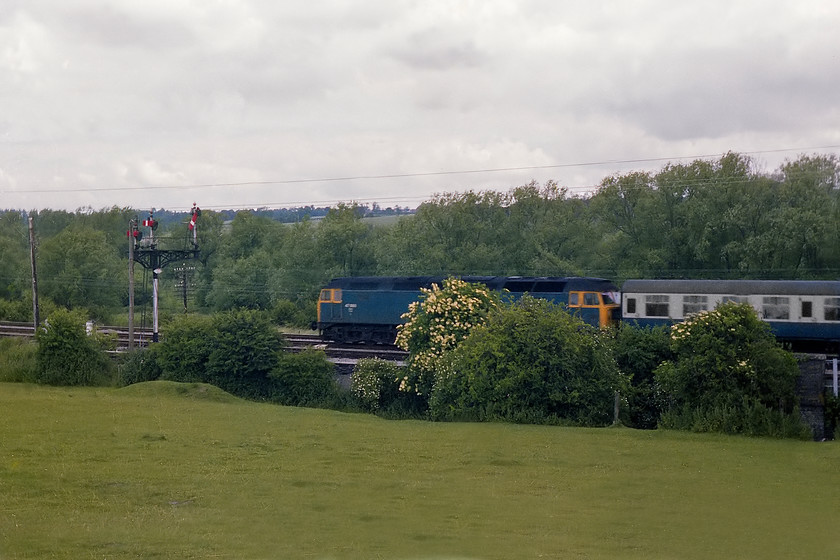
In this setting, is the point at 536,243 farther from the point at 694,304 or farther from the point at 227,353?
the point at 227,353

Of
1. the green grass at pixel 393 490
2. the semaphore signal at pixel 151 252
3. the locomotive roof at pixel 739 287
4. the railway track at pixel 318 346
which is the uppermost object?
the semaphore signal at pixel 151 252

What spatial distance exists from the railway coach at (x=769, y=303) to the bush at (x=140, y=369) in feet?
70.3

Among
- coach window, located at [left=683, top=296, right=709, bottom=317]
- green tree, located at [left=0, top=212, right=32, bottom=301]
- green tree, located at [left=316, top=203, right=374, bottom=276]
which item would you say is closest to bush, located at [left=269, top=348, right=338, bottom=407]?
coach window, located at [left=683, top=296, right=709, bottom=317]

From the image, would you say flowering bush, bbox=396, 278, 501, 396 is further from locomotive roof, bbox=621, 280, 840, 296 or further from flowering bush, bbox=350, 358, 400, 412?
locomotive roof, bbox=621, 280, 840, 296

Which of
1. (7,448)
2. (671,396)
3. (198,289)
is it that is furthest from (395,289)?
(198,289)

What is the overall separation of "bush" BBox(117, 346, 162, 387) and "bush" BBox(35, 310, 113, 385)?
2.51 feet

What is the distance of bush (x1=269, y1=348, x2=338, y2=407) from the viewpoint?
33438 millimetres

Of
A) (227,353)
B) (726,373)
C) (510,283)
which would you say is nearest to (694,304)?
(510,283)

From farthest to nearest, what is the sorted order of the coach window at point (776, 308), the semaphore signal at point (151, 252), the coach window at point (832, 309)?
the semaphore signal at point (151, 252) → the coach window at point (776, 308) → the coach window at point (832, 309)

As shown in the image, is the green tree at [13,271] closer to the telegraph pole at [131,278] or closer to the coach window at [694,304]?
the telegraph pole at [131,278]

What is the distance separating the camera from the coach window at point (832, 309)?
108 ft

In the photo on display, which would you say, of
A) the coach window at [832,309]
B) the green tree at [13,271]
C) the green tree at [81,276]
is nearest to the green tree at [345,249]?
the green tree at [81,276]

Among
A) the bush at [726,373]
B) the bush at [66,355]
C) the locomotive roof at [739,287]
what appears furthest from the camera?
the bush at [66,355]

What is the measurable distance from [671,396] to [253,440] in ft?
49.9
